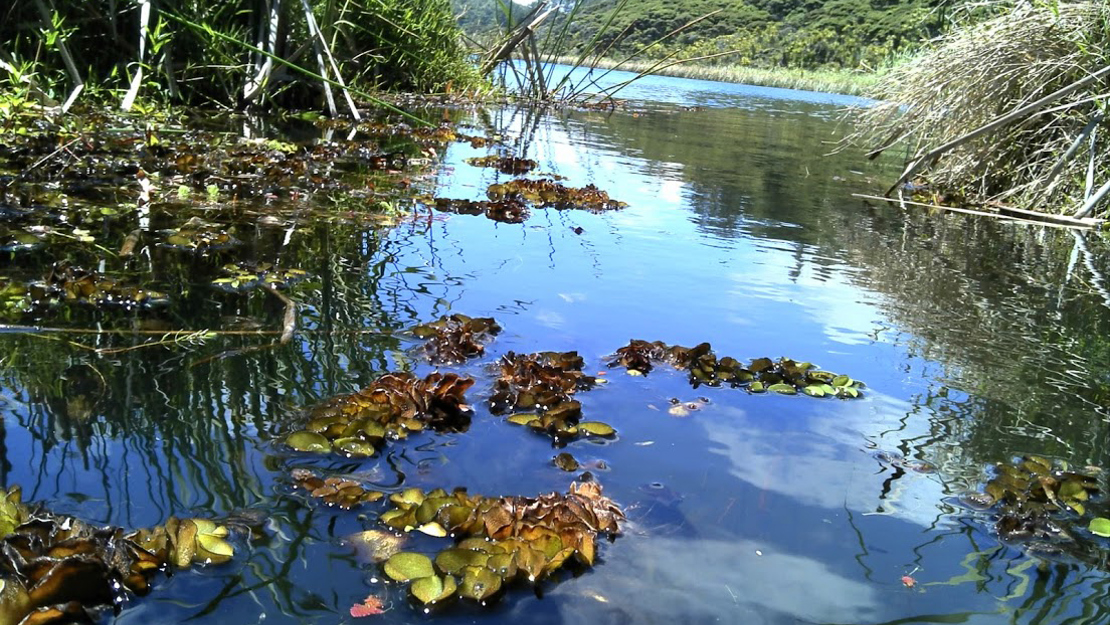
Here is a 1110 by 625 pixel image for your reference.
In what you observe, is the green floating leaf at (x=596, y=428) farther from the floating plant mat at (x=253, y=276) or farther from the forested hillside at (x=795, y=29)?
the forested hillside at (x=795, y=29)

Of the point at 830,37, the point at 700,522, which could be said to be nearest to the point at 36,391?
the point at 700,522

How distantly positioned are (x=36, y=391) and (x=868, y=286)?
318 cm

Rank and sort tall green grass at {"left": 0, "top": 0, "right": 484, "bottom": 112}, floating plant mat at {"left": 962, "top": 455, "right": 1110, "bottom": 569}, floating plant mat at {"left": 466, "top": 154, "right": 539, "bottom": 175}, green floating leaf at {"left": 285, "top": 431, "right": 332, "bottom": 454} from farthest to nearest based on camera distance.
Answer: floating plant mat at {"left": 466, "top": 154, "right": 539, "bottom": 175} → tall green grass at {"left": 0, "top": 0, "right": 484, "bottom": 112} → green floating leaf at {"left": 285, "top": 431, "right": 332, "bottom": 454} → floating plant mat at {"left": 962, "top": 455, "right": 1110, "bottom": 569}

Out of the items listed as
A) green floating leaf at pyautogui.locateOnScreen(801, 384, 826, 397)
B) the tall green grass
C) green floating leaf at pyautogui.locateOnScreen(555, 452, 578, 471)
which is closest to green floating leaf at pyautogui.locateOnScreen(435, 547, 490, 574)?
green floating leaf at pyautogui.locateOnScreen(555, 452, 578, 471)

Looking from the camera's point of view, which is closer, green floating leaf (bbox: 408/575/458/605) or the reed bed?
green floating leaf (bbox: 408/575/458/605)

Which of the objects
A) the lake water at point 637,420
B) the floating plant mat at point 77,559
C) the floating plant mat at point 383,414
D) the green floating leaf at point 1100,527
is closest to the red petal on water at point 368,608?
the lake water at point 637,420

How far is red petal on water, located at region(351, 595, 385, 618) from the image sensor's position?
1.46 m

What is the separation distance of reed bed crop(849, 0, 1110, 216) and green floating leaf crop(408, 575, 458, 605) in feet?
17.2

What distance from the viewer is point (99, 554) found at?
141cm

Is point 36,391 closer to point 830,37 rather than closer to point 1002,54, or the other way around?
point 1002,54

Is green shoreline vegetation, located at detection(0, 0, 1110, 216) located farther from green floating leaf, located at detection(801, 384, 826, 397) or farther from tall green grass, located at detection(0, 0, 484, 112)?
green floating leaf, located at detection(801, 384, 826, 397)

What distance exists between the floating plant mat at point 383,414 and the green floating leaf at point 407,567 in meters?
0.48

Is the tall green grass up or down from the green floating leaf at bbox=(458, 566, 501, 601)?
up

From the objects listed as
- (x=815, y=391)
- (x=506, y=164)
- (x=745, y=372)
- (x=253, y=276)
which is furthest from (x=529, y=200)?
(x=815, y=391)
